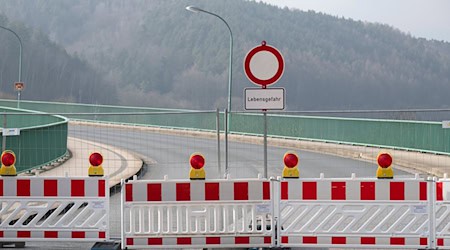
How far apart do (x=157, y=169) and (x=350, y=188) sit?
24.6 feet

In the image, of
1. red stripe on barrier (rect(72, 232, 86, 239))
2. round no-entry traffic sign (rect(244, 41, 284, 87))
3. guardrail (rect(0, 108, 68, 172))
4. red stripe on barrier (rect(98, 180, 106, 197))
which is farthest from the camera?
guardrail (rect(0, 108, 68, 172))

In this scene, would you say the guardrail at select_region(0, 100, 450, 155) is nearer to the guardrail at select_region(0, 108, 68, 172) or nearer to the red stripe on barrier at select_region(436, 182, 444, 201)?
the guardrail at select_region(0, 108, 68, 172)

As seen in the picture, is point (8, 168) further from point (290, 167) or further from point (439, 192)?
point (439, 192)

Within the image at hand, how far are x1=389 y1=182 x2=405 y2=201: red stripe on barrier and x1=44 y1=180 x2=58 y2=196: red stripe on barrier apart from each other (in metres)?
3.95

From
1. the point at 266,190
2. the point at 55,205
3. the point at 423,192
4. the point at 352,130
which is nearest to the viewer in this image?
the point at 423,192

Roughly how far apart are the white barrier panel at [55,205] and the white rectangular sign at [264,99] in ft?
7.46

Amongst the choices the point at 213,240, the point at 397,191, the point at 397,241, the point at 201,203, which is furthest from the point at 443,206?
the point at 201,203

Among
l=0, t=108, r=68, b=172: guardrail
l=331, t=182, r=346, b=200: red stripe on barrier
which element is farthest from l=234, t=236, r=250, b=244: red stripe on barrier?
l=0, t=108, r=68, b=172: guardrail

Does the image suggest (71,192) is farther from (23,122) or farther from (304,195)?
(23,122)

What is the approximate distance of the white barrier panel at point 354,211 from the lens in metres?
9.47

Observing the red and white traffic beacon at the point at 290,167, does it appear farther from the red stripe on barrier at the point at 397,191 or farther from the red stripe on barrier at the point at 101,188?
the red stripe on barrier at the point at 101,188

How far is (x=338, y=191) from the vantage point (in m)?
9.55

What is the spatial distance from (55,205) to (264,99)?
3002mm

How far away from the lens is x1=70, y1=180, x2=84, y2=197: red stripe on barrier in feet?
32.3
